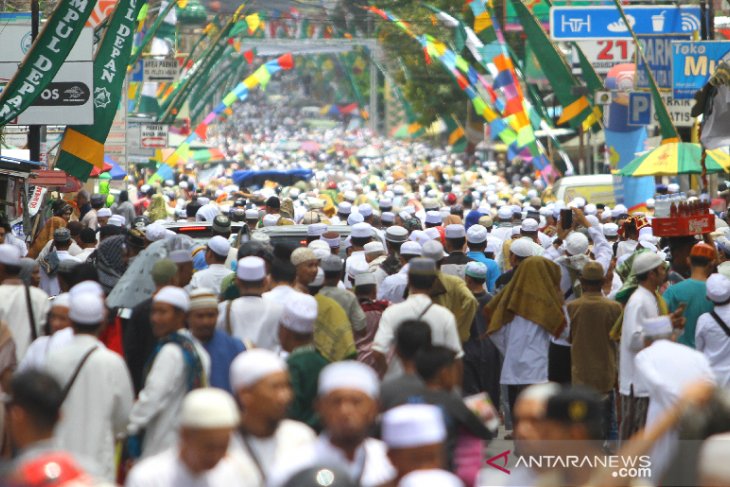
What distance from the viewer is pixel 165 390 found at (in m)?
7.36

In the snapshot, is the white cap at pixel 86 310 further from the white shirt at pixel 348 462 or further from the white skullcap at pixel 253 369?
the white shirt at pixel 348 462

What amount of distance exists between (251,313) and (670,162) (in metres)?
12.4

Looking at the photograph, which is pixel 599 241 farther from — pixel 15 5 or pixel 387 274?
pixel 15 5

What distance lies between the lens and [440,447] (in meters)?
5.40

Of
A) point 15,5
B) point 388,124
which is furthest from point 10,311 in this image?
point 388,124

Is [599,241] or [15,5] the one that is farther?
[15,5]

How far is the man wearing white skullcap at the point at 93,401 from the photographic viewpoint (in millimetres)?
7309

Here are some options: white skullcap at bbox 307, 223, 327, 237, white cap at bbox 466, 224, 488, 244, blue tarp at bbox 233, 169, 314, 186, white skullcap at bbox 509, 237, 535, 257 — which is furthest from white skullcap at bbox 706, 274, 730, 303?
blue tarp at bbox 233, 169, 314, 186

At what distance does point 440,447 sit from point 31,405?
1.73 meters

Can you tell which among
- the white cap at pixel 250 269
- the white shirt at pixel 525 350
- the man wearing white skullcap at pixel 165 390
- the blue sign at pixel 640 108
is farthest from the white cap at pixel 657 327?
the blue sign at pixel 640 108

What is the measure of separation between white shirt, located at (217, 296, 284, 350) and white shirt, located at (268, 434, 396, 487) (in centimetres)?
293

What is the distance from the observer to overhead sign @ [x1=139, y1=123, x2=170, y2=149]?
3834cm

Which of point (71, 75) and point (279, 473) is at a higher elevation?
point (71, 75)

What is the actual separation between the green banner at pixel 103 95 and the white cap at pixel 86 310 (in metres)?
9.71
